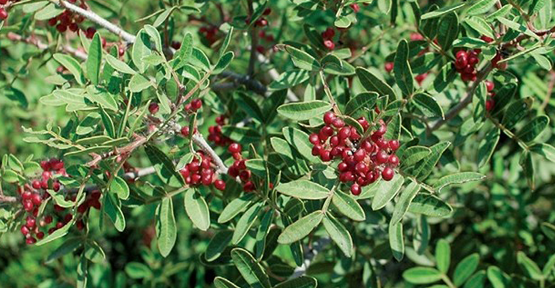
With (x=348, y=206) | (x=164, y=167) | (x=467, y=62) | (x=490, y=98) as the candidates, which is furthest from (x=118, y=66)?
(x=490, y=98)

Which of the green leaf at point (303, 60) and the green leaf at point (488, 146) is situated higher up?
the green leaf at point (303, 60)

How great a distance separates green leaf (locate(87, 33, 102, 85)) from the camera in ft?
4.35

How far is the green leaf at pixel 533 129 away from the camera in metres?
1.51

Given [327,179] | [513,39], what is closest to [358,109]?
[327,179]

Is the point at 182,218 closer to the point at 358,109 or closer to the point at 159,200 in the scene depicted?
the point at 159,200

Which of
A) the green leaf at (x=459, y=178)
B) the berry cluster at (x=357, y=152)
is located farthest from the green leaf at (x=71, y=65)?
the green leaf at (x=459, y=178)

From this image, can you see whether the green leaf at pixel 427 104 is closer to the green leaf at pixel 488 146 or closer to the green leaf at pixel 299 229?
the green leaf at pixel 488 146

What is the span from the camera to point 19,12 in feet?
7.30

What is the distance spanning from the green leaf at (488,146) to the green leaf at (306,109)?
0.48 metres

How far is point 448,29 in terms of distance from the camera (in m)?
1.43

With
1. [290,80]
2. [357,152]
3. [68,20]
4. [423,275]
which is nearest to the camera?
[357,152]

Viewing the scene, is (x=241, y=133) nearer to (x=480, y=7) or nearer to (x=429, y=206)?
(x=429, y=206)

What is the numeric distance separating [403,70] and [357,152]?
30cm

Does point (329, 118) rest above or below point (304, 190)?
above
